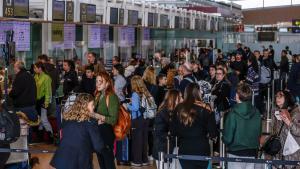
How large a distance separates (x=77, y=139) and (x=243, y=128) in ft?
5.62

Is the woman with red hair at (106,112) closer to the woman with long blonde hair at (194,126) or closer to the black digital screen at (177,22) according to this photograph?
the woman with long blonde hair at (194,126)

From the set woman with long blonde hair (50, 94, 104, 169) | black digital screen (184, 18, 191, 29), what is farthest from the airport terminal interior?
black digital screen (184, 18, 191, 29)

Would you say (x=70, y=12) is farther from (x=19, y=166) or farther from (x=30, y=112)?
(x=19, y=166)

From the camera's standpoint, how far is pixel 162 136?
654 cm

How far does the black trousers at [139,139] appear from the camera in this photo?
29.3ft

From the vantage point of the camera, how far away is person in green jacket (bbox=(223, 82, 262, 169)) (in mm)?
6098

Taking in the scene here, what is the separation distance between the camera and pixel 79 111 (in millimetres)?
5777

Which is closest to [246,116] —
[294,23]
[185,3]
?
[185,3]

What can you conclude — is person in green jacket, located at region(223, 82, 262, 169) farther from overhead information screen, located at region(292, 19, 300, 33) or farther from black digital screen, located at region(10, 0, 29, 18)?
overhead information screen, located at region(292, 19, 300, 33)

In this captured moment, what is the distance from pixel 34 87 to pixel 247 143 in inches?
192

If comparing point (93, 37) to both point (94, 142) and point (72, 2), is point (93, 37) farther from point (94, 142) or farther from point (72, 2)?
point (94, 142)

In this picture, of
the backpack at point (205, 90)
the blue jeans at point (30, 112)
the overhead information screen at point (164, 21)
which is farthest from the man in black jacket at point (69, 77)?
the overhead information screen at point (164, 21)

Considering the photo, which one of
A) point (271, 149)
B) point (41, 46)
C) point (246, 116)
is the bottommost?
point (271, 149)

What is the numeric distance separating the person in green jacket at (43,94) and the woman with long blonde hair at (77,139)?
4.87m
